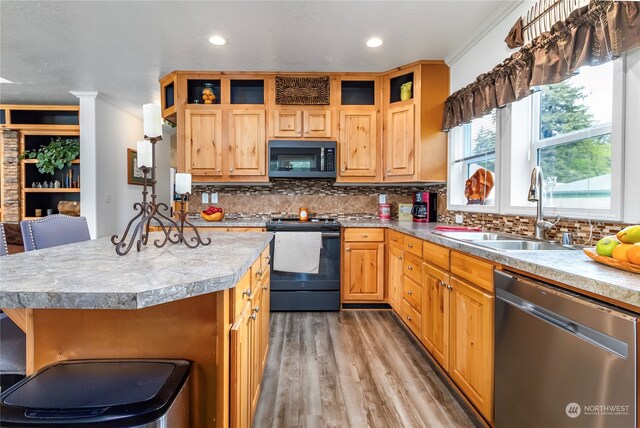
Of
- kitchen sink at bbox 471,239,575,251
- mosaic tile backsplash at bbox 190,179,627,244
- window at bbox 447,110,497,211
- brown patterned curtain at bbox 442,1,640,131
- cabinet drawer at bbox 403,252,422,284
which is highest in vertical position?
brown patterned curtain at bbox 442,1,640,131

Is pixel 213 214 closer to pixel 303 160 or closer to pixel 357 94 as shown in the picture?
pixel 303 160

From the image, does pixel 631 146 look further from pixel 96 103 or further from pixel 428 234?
pixel 96 103

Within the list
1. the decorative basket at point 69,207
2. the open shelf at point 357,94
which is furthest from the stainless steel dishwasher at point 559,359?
the decorative basket at point 69,207

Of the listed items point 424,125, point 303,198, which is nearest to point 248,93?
Result: point 303,198

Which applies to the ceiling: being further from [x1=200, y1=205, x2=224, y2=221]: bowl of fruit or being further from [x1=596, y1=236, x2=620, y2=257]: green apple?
[x1=596, y1=236, x2=620, y2=257]: green apple

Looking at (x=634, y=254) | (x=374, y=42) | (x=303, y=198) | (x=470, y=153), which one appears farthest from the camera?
(x=303, y=198)

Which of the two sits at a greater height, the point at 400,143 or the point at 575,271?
the point at 400,143

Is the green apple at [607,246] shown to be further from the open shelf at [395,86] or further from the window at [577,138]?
the open shelf at [395,86]

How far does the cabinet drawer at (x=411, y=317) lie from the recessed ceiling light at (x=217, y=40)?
273 cm

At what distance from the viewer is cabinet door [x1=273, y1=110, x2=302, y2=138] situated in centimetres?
353

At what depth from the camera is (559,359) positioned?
1.09 m

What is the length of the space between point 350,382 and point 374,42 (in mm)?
2690

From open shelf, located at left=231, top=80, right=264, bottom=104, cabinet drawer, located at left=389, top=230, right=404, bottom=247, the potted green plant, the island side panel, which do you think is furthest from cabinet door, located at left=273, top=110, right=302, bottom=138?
the potted green plant

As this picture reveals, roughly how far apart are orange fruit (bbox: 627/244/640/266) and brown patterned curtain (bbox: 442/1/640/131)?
89 centimetres
